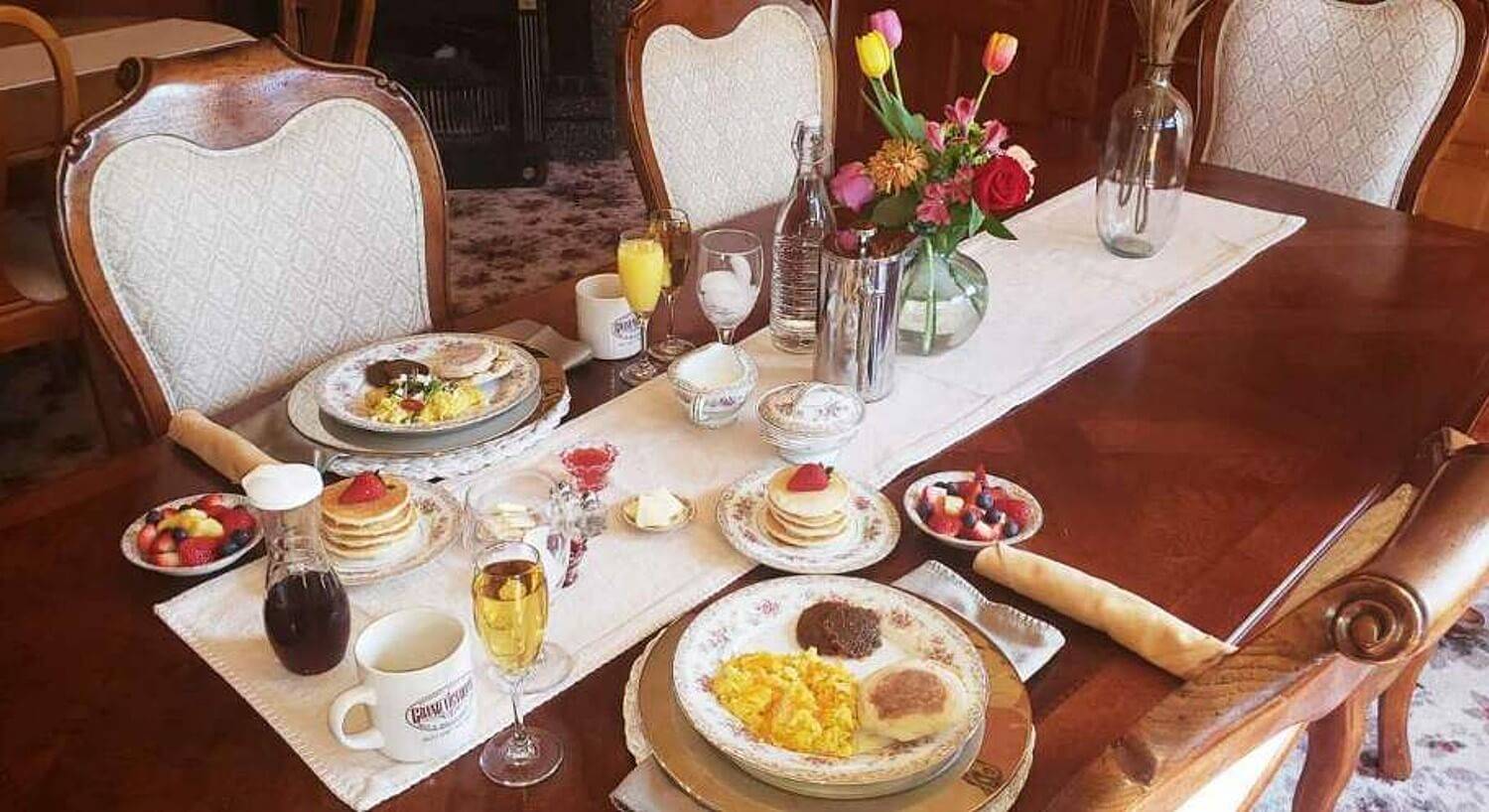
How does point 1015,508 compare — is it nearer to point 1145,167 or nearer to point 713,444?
point 713,444

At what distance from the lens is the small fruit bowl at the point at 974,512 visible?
1.14m

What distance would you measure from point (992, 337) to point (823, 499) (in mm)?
527

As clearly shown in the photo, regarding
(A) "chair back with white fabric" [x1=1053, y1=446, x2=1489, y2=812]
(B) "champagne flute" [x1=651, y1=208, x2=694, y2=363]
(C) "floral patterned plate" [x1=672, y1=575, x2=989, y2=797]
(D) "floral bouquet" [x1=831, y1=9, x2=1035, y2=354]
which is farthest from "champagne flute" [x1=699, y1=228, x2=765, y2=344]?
(A) "chair back with white fabric" [x1=1053, y1=446, x2=1489, y2=812]

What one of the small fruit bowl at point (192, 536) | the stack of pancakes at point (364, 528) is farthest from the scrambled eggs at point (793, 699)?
the small fruit bowl at point (192, 536)

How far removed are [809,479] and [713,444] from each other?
21 centimetres

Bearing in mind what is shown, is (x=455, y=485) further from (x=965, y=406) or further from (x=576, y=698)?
(x=965, y=406)

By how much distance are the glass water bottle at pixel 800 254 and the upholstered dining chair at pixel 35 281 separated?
139 cm

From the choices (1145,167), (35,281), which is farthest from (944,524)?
(35,281)

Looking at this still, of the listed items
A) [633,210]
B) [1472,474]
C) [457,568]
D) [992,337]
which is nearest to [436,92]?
[633,210]

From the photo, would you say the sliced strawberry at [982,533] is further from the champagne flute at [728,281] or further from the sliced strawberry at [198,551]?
the sliced strawberry at [198,551]

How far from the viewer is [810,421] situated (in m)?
1.27

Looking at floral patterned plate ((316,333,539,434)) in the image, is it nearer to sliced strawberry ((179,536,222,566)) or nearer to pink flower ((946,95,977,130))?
sliced strawberry ((179,536,222,566))

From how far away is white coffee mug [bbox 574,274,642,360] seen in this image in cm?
146

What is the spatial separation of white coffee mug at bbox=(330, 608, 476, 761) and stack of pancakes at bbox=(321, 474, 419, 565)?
17 centimetres
